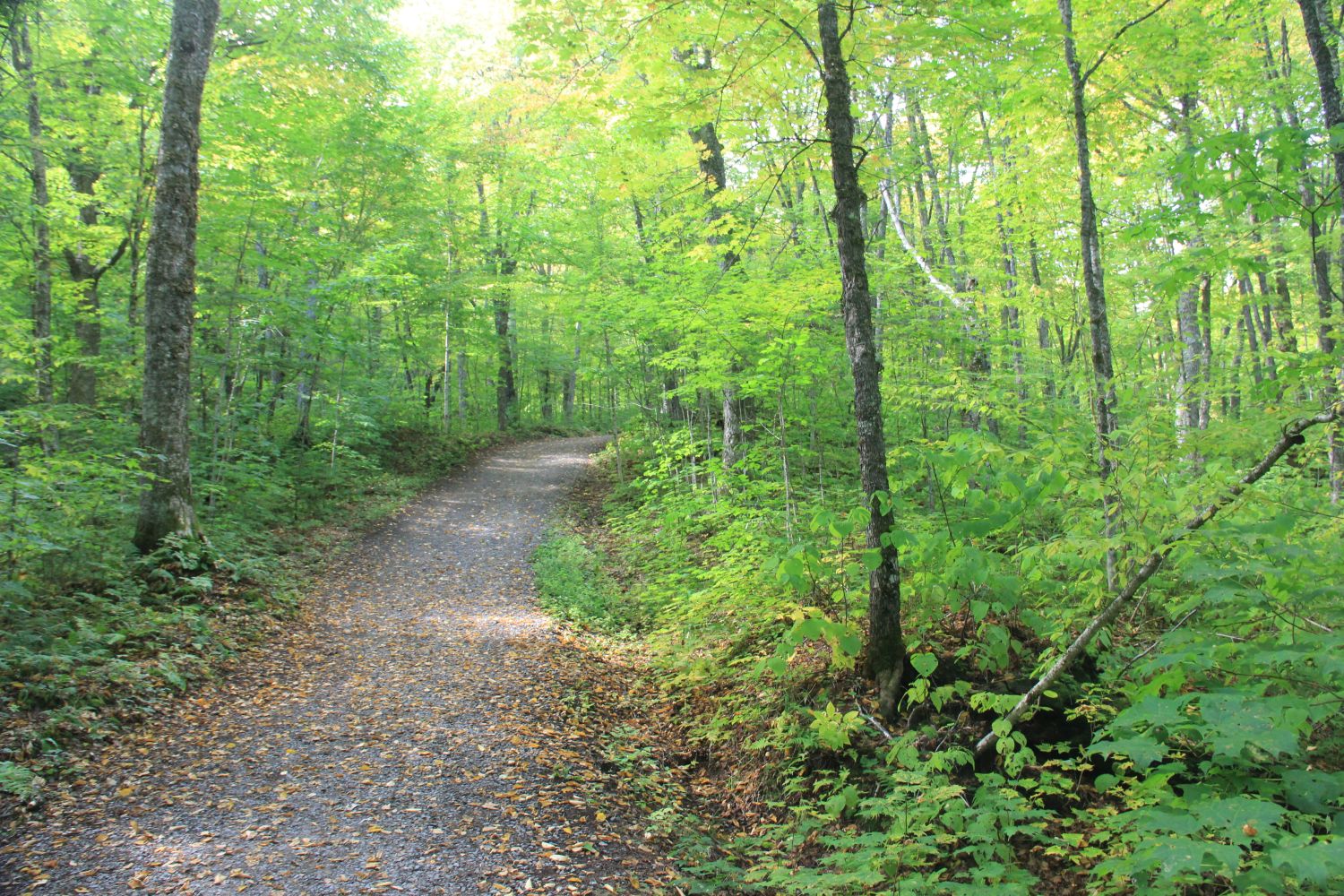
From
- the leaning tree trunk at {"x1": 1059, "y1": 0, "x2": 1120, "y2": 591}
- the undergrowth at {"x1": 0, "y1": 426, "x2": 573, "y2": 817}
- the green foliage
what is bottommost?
the green foliage

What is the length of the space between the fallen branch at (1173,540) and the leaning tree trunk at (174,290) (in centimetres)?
847

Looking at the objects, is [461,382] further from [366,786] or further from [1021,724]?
[1021,724]

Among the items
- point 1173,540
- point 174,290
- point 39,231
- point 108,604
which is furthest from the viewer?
point 39,231

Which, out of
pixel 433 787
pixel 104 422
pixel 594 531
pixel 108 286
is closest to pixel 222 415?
pixel 104 422

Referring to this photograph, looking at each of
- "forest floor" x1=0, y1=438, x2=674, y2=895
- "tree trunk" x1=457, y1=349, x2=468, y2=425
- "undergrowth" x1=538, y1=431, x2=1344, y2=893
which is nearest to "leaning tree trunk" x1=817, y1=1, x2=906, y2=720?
"undergrowth" x1=538, y1=431, x2=1344, y2=893

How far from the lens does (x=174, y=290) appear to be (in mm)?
7500

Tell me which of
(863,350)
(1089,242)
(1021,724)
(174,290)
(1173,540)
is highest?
(174,290)

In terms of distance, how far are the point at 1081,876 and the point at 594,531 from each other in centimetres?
994

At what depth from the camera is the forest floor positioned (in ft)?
10.9

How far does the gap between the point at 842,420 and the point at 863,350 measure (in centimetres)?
582

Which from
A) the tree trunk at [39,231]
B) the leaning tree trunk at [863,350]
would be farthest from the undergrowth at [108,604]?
the leaning tree trunk at [863,350]

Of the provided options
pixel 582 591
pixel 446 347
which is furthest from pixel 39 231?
pixel 446 347

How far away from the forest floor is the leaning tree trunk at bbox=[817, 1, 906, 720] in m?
2.13

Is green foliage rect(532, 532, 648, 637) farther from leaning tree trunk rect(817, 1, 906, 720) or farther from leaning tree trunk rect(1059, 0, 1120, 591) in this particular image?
leaning tree trunk rect(1059, 0, 1120, 591)
